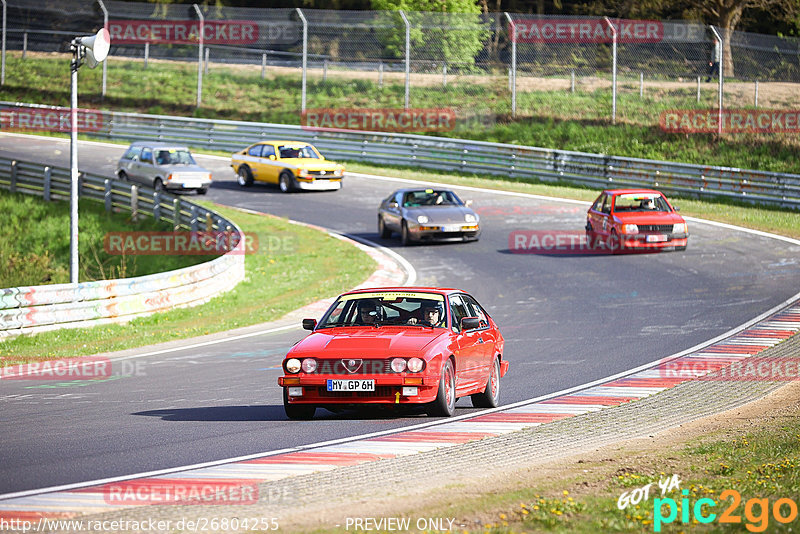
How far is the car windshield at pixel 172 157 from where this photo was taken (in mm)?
34247

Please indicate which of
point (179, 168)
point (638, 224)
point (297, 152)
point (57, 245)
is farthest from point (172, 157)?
point (638, 224)

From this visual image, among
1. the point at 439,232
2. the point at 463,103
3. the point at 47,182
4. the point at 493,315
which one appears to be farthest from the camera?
the point at 463,103

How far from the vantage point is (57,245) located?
3272 cm

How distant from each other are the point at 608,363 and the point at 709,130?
24.1m

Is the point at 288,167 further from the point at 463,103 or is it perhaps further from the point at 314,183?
the point at 463,103

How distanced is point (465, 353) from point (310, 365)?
1713 mm

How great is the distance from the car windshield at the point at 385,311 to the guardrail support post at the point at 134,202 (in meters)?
21.2

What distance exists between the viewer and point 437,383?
10.5m

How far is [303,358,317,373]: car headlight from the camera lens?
408 inches

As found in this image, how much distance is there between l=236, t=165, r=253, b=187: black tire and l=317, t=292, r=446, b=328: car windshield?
82.3 ft

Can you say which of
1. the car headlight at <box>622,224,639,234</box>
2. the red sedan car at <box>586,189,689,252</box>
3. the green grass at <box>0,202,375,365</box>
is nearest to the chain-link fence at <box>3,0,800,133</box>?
the red sedan car at <box>586,189,689,252</box>

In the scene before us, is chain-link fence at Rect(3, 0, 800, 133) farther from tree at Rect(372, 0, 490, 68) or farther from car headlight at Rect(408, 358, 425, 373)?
car headlight at Rect(408, 358, 425, 373)

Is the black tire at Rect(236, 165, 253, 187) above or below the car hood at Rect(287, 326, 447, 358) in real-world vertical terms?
above

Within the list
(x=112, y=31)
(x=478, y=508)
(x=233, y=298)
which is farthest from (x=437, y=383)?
(x=112, y=31)
